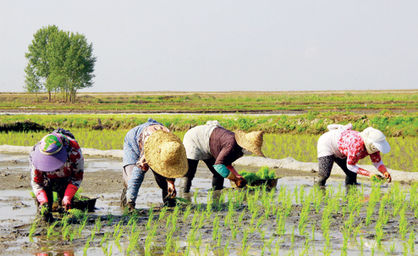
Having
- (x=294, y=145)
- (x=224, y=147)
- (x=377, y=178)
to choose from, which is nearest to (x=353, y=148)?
(x=377, y=178)

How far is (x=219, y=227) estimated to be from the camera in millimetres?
5418

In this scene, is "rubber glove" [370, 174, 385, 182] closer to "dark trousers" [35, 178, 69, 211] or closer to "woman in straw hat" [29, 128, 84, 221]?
"woman in straw hat" [29, 128, 84, 221]

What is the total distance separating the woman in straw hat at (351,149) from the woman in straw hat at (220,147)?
1399mm

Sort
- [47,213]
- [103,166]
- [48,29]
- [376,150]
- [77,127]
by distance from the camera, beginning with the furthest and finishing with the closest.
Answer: [48,29]
[77,127]
[103,166]
[376,150]
[47,213]

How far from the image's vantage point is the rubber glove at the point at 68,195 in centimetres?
535

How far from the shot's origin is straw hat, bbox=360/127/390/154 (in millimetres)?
7109

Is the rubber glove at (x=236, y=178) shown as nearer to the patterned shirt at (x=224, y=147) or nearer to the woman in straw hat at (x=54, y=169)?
the patterned shirt at (x=224, y=147)

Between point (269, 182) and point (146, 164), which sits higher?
point (146, 164)

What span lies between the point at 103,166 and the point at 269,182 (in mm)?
4318

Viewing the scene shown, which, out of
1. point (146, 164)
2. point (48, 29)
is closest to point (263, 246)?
point (146, 164)

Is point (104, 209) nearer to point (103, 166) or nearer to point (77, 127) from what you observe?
point (103, 166)

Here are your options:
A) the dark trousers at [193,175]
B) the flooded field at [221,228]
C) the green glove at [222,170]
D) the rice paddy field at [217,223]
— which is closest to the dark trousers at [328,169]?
the rice paddy field at [217,223]

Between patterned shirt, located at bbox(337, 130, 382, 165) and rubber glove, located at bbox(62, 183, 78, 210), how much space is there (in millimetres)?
3804

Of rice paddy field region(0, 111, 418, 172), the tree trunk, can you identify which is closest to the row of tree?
the tree trunk
